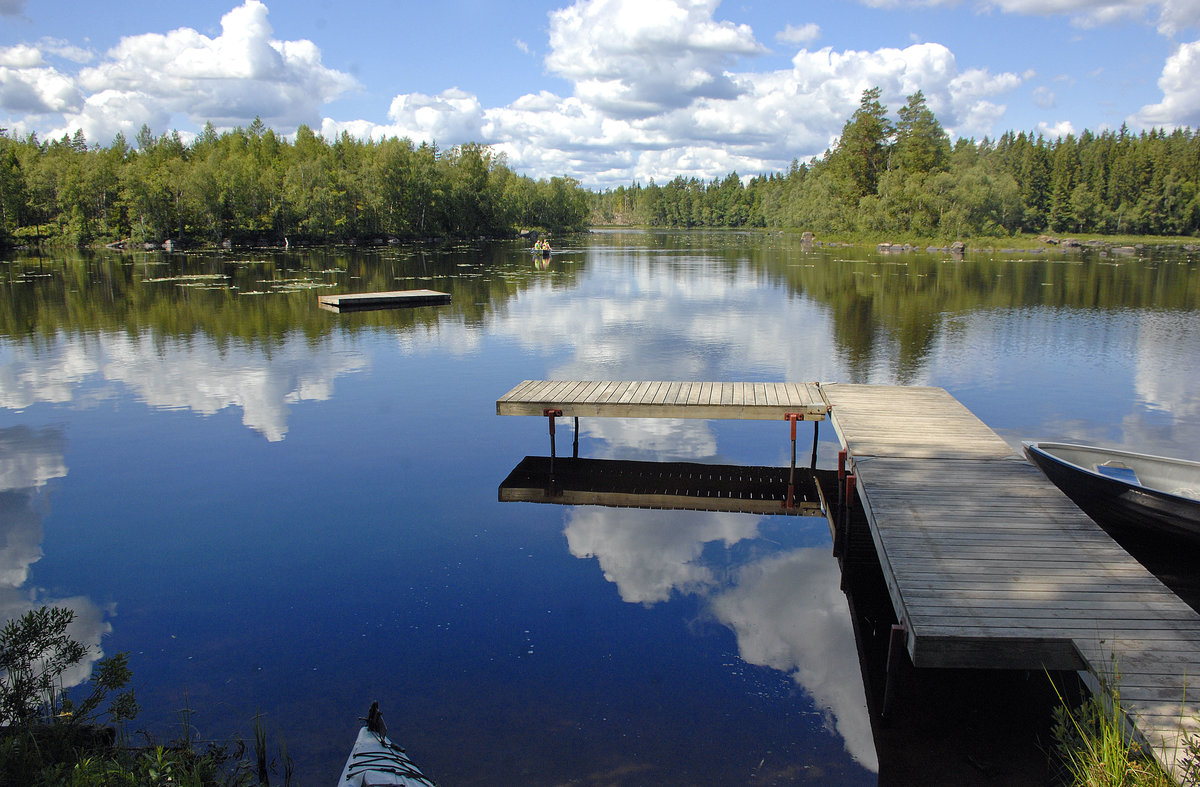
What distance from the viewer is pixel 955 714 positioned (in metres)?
5.75

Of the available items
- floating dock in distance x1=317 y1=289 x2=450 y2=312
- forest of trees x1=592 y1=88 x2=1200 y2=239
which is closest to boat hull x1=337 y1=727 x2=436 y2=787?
floating dock in distance x1=317 y1=289 x2=450 y2=312

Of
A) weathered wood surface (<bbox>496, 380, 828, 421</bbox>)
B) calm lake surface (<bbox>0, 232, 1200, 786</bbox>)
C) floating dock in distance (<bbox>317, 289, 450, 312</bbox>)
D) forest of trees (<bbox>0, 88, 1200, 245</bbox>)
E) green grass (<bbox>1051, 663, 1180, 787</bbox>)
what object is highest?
forest of trees (<bbox>0, 88, 1200, 245</bbox>)

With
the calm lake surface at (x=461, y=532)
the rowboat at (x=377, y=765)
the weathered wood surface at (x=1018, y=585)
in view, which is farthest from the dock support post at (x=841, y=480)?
the rowboat at (x=377, y=765)

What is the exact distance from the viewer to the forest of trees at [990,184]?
236 ft

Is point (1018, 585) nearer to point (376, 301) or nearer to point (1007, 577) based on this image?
point (1007, 577)

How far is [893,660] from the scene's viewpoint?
5.64 meters

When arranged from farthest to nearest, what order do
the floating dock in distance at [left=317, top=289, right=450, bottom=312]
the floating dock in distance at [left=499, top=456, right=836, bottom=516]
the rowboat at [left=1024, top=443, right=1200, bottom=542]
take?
1. the floating dock in distance at [left=317, top=289, right=450, bottom=312]
2. the floating dock in distance at [left=499, top=456, right=836, bottom=516]
3. the rowboat at [left=1024, top=443, right=1200, bottom=542]

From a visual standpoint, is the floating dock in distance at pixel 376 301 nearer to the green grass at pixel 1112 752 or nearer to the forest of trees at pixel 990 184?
the green grass at pixel 1112 752

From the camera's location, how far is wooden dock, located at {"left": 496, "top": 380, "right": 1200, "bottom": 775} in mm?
4719

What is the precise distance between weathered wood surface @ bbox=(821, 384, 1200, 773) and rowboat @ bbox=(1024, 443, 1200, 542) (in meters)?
0.50

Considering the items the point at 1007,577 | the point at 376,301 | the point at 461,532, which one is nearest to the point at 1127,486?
the point at 1007,577

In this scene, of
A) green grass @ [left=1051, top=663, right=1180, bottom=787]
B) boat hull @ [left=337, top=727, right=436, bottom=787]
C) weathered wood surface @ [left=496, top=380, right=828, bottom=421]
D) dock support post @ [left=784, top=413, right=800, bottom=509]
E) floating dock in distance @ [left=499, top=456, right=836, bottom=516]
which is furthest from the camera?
weathered wood surface @ [left=496, top=380, right=828, bottom=421]

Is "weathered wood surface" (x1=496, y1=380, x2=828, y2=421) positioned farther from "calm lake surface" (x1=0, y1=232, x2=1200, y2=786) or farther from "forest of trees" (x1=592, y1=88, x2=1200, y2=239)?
"forest of trees" (x1=592, y1=88, x2=1200, y2=239)

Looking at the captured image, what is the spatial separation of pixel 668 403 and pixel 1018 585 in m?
5.92
